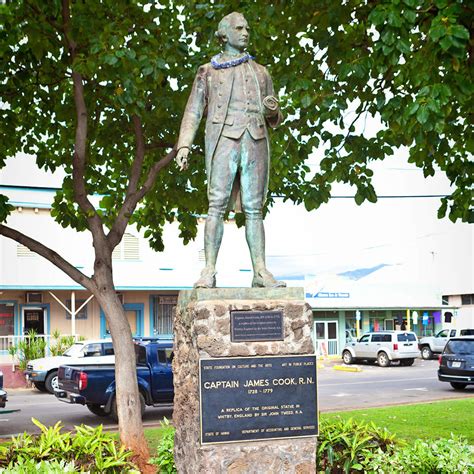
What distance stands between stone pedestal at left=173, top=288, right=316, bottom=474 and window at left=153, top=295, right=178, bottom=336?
24152 mm

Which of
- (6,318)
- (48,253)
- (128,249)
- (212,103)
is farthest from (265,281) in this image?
(128,249)

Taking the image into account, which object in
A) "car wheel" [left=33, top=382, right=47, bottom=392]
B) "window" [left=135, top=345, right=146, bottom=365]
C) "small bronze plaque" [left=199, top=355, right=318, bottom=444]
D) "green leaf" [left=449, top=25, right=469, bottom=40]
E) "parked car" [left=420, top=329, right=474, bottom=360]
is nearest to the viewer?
"small bronze plaque" [left=199, top=355, right=318, bottom=444]

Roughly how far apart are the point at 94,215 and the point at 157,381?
256 inches

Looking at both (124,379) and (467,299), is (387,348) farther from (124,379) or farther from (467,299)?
(124,379)

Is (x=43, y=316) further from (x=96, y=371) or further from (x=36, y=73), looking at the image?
(x=36, y=73)

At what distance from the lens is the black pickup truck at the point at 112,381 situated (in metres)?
16.1

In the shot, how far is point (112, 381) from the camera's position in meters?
16.2

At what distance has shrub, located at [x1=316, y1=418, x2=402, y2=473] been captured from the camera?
832cm

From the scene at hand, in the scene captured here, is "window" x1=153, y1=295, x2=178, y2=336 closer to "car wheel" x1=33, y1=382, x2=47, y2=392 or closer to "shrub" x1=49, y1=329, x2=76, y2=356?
"shrub" x1=49, y1=329, x2=76, y2=356

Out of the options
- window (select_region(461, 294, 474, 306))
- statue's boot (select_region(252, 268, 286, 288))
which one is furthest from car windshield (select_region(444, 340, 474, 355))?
window (select_region(461, 294, 474, 306))

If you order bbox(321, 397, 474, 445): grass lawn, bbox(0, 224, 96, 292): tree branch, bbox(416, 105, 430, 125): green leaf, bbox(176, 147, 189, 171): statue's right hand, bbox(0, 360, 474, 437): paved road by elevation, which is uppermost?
bbox(416, 105, 430, 125): green leaf

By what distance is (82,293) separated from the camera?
96.9ft

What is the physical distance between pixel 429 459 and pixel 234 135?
380cm

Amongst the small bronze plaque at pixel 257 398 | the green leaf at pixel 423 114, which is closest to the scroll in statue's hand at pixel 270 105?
the green leaf at pixel 423 114
